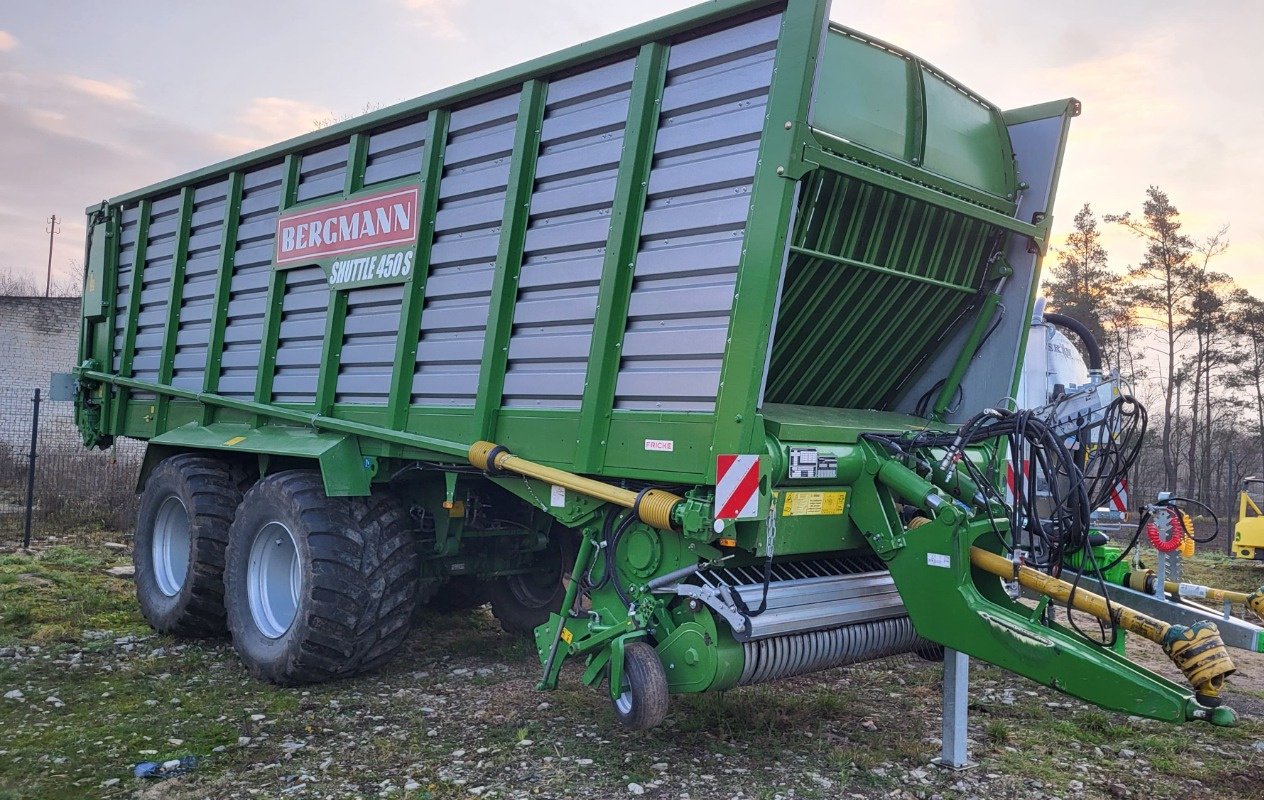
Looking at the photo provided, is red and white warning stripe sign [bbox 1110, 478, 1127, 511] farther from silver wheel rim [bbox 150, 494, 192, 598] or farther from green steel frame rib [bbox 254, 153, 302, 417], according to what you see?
silver wheel rim [bbox 150, 494, 192, 598]

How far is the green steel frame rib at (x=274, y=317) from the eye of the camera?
239 inches

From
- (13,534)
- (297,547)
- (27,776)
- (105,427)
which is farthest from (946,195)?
(13,534)

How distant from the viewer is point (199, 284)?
272 inches

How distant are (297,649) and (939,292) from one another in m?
3.86

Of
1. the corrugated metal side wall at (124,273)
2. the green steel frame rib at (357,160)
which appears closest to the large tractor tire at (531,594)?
the green steel frame rib at (357,160)

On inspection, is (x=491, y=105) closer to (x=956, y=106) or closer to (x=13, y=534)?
(x=956, y=106)

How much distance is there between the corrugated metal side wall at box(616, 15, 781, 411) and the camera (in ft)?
12.3

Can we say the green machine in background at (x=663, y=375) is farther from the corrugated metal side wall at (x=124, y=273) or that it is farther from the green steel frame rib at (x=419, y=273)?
the corrugated metal side wall at (x=124, y=273)

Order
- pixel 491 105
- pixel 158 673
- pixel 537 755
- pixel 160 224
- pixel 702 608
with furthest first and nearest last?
pixel 160 224
pixel 158 673
pixel 491 105
pixel 537 755
pixel 702 608

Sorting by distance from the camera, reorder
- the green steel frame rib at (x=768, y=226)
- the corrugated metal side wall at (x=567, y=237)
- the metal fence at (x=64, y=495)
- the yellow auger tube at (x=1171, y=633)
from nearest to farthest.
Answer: the yellow auger tube at (x=1171, y=633)
the green steel frame rib at (x=768, y=226)
the corrugated metal side wall at (x=567, y=237)
the metal fence at (x=64, y=495)

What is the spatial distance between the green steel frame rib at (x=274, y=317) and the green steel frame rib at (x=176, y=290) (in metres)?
1.38

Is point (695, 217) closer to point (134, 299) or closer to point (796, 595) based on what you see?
point (796, 595)

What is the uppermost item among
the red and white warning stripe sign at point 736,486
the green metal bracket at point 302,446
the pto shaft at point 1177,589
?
the red and white warning stripe sign at point 736,486

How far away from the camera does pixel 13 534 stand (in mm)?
10875
